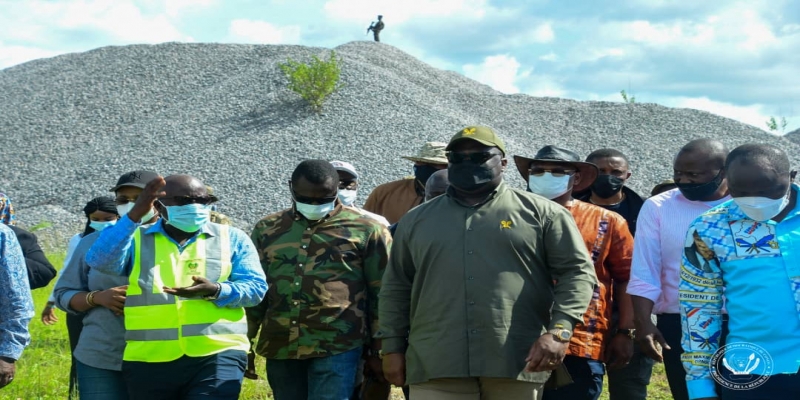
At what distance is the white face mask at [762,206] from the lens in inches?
134

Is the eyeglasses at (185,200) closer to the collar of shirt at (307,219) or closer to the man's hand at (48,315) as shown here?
the collar of shirt at (307,219)

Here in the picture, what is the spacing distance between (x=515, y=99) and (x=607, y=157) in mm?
25497

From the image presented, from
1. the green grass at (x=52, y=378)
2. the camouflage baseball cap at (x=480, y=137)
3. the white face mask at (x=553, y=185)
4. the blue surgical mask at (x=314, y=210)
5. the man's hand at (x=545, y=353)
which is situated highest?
the camouflage baseball cap at (x=480, y=137)

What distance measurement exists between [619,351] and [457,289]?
1.17 meters

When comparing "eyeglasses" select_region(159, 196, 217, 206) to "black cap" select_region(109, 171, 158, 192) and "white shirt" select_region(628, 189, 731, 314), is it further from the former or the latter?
"white shirt" select_region(628, 189, 731, 314)

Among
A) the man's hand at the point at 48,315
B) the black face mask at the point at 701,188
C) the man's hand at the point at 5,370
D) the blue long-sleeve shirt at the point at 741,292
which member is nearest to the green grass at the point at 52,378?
the man's hand at the point at 48,315

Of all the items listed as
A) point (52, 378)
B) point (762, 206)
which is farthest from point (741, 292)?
point (52, 378)

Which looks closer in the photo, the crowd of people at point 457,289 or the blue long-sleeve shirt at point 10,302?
the crowd of people at point 457,289

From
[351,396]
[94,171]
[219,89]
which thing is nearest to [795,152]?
[219,89]

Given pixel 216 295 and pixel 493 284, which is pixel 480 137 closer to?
pixel 493 284

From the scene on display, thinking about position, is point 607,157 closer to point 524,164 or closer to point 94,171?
point 524,164

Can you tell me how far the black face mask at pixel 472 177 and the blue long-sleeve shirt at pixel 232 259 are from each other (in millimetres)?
1122

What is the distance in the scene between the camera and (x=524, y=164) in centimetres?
521

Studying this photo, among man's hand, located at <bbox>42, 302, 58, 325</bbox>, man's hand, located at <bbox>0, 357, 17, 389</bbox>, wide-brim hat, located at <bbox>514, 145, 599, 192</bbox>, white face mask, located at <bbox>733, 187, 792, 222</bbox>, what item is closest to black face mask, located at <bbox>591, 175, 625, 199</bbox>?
wide-brim hat, located at <bbox>514, 145, 599, 192</bbox>
